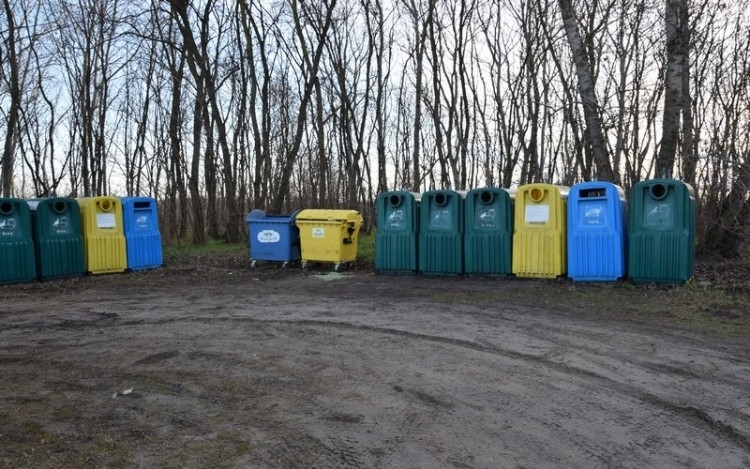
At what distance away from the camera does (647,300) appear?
294 inches

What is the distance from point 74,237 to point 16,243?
916 mm

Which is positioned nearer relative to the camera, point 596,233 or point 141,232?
point 596,233

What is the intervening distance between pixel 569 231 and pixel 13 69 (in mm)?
18251

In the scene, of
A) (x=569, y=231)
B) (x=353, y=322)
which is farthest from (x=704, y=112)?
(x=353, y=322)

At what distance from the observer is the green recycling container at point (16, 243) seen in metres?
9.69

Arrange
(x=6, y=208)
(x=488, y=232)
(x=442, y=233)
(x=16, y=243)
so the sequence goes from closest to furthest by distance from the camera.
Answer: (x=488, y=232) < (x=6, y=208) < (x=16, y=243) < (x=442, y=233)

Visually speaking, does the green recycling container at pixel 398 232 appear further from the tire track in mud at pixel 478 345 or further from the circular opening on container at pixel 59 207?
the circular opening on container at pixel 59 207

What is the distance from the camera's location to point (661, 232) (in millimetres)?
8195

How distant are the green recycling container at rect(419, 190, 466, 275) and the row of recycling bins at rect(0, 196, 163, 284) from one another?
5353 millimetres

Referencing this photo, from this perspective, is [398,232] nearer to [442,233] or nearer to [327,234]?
[442,233]

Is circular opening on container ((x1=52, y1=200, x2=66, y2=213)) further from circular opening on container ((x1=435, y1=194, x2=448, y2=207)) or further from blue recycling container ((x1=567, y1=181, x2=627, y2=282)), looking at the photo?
blue recycling container ((x1=567, y1=181, x2=627, y2=282))

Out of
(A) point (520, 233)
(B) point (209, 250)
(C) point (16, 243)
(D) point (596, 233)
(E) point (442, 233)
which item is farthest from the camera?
(B) point (209, 250)

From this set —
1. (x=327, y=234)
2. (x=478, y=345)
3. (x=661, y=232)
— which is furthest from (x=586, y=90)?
(x=478, y=345)

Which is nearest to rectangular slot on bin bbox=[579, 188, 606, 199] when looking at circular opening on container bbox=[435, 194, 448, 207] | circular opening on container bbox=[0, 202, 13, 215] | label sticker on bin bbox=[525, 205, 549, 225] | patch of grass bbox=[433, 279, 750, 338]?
label sticker on bin bbox=[525, 205, 549, 225]
